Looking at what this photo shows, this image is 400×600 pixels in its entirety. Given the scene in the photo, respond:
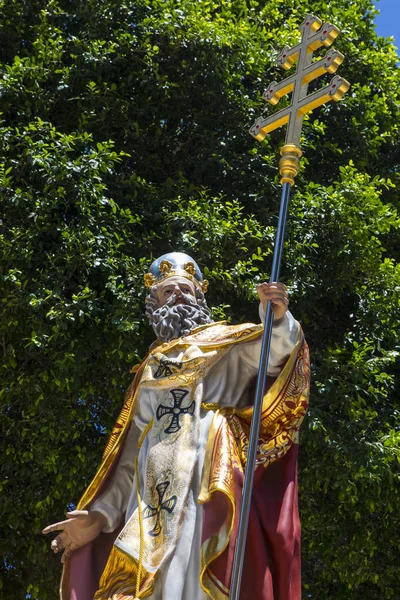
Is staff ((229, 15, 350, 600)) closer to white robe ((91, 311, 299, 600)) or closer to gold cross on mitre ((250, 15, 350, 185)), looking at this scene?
gold cross on mitre ((250, 15, 350, 185))

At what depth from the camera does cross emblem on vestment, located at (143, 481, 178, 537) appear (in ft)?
17.7

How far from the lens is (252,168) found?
408 inches

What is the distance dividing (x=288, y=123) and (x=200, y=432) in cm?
166

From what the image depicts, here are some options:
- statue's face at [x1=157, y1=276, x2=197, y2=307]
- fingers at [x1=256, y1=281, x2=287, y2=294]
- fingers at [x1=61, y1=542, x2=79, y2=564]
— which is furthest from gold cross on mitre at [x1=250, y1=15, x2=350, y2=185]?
fingers at [x1=61, y1=542, x2=79, y2=564]

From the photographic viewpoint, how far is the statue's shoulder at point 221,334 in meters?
5.96

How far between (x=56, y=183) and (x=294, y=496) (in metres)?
4.64

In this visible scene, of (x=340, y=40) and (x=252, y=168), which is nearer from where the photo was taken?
(x=252, y=168)

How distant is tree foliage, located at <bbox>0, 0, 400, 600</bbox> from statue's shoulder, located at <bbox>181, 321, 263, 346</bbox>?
81.1 inches

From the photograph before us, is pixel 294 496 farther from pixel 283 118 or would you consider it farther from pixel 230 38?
pixel 230 38

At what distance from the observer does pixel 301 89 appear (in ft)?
19.5

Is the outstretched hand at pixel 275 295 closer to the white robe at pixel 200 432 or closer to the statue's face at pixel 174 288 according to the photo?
the white robe at pixel 200 432

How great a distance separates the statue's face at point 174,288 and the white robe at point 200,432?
471mm

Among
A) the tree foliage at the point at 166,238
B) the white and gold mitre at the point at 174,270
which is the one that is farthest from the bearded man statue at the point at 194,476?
the tree foliage at the point at 166,238

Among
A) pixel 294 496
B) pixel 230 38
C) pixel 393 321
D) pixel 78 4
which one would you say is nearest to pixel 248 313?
pixel 393 321
